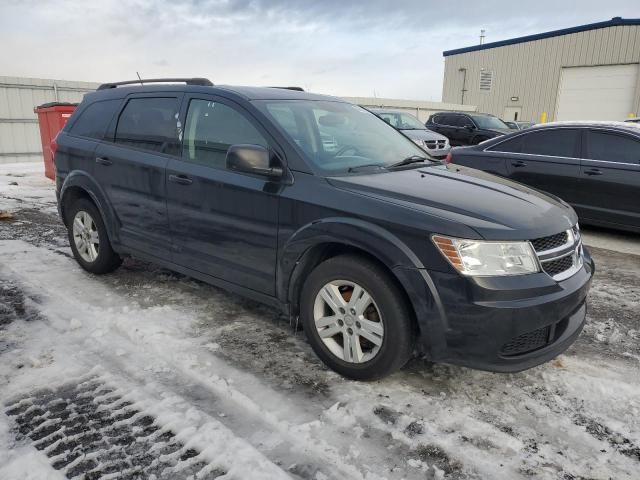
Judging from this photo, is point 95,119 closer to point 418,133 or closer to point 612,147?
point 612,147

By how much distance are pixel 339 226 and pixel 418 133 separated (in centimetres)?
1013

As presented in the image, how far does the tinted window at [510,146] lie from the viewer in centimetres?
722

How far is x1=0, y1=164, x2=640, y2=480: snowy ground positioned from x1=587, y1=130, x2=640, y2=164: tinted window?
2909 millimetres

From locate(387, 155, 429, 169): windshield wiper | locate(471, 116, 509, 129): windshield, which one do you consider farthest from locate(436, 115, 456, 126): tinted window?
locate(387, 155, 429, 169): windshield wiper

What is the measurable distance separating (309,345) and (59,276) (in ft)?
8.91

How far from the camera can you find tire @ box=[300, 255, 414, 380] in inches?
107

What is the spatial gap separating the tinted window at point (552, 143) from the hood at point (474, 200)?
A: 12.6ft

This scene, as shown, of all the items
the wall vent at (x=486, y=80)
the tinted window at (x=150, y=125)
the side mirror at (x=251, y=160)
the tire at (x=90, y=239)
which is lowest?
the tire at (x=90, y=239)

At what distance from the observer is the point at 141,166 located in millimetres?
4027

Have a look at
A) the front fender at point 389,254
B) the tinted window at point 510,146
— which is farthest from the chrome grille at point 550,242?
the tinted window at point 510,146

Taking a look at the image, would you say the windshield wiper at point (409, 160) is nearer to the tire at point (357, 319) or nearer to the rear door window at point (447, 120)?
the tire at point (357, 319)

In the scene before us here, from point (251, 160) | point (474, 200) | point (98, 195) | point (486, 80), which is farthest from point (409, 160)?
point (486, 80)

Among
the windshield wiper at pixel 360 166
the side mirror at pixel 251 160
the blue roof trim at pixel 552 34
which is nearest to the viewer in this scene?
the side mirror at pixel 251 160

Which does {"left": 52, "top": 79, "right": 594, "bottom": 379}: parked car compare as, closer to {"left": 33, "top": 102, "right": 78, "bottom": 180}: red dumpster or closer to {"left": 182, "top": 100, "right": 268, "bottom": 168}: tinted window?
{"left": 182, "top": 100, "right": 268, "bottom": 168}: tinted window
